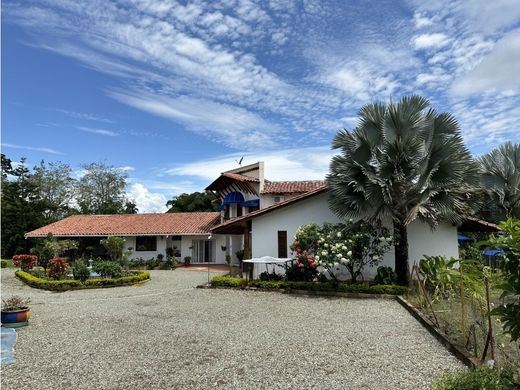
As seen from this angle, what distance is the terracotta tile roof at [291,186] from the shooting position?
2644cm

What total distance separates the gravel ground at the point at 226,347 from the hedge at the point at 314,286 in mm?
970

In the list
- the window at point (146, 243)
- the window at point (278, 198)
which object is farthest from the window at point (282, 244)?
the window at point (146, 243)

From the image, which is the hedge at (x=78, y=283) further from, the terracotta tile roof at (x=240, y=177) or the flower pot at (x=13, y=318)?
the terracotta tile roof at (x=240, y=177)

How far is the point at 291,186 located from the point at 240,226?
8.02 meters

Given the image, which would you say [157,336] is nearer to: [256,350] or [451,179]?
[256,350]

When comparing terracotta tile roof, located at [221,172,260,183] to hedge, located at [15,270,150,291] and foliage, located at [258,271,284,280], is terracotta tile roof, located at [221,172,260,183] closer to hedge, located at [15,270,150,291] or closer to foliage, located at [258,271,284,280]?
hedge, located at [15,270,150,291]

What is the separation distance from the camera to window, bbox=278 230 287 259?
62.4 ft

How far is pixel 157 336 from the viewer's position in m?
9.06

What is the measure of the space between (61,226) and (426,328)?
109ft

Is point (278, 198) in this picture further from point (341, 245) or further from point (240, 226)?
point (341, 245)


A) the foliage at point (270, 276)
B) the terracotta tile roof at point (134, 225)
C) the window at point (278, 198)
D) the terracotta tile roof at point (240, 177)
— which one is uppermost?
the terracotta tile roof at point (240, 177)

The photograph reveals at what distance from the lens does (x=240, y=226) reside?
20.4 m

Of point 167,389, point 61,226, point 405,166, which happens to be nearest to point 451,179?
point 405,166

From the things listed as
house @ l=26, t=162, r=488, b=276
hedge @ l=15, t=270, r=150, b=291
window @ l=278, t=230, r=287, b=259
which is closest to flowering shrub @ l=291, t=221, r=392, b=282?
house @ l=26, t=162, r=488, b=276
